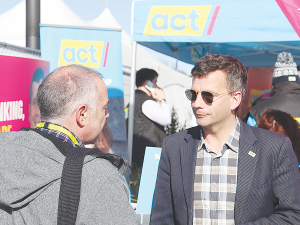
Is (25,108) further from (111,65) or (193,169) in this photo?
(193,169)

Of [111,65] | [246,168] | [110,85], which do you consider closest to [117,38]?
[111,65]

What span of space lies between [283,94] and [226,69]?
1291mm

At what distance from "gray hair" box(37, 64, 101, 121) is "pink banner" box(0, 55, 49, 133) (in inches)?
62.8

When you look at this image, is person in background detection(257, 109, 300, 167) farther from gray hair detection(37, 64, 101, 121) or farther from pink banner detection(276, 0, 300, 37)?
gray hair detection(37, 64, 101, 121)

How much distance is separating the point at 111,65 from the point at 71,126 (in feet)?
9.26

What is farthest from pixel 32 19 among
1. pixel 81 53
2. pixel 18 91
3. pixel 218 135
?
pixel 218 135

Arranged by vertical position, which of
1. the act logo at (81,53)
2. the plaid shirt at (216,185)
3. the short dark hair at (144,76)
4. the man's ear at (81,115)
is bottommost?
the plaid shirt at (216,185)

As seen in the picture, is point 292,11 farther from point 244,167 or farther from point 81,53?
point 81,53

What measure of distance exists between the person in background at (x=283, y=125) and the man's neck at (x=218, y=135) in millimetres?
490

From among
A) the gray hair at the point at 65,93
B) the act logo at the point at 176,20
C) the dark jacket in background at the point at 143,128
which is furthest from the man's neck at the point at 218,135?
the dark jacket in background at the point at 143,128

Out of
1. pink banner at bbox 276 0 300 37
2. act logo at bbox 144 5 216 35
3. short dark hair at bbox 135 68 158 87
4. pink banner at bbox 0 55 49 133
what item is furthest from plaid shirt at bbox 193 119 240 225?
short dark hair at bbox 135 68 158 87

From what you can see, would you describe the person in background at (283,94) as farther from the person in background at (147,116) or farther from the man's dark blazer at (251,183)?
the person in background at (147,116)

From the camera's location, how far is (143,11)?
12.5ft

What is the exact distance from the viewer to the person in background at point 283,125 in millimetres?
2107
